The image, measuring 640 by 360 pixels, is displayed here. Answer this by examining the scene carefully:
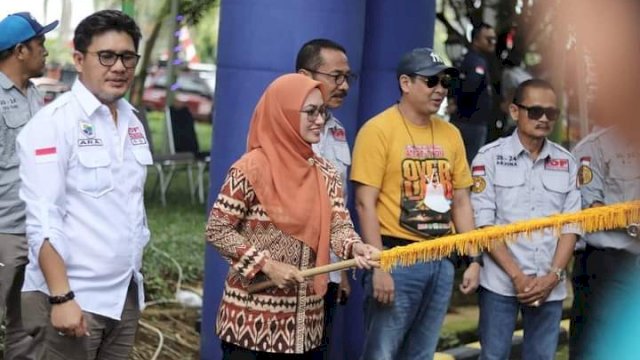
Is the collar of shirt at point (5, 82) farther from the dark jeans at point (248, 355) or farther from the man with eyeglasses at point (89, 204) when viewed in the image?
the dark jeans at point (248, 355)

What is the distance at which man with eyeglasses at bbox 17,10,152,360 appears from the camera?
4.35 m

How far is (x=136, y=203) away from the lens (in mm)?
4645

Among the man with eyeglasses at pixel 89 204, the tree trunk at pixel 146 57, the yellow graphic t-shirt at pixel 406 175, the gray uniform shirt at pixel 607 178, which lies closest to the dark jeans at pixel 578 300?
the gray uniform shirt at pixel 607 178

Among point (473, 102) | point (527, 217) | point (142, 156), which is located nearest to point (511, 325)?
point (527, 217)

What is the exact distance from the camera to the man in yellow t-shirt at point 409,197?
19.0 feet

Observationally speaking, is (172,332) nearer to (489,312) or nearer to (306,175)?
(489,312)

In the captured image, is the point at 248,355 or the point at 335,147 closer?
the point at 248,355

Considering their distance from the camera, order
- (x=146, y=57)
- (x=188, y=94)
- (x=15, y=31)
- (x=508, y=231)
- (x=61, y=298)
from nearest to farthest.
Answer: (x=61, y=298) → (x=508, y=231) → (x=15, y=31) → (x=146, y=57) → (x=188, y=94)

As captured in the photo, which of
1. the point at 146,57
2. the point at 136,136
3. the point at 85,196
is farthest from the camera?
the point at 146,57

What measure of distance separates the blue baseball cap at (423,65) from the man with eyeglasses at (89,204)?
159 cm

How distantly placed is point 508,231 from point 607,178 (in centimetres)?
140

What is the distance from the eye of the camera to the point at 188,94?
1310 inches

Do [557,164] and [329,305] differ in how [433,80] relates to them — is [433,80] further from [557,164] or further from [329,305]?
[329,305]

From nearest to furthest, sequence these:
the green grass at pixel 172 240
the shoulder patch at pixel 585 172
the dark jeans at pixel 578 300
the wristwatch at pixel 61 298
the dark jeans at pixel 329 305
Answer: the wristwatch at pixel 61 298, the dark jeans at pixel 329 305, the shoulder patch at pixel 585 172, the dark jeans at pixel 578 300, the green grass at pixel 172 240
